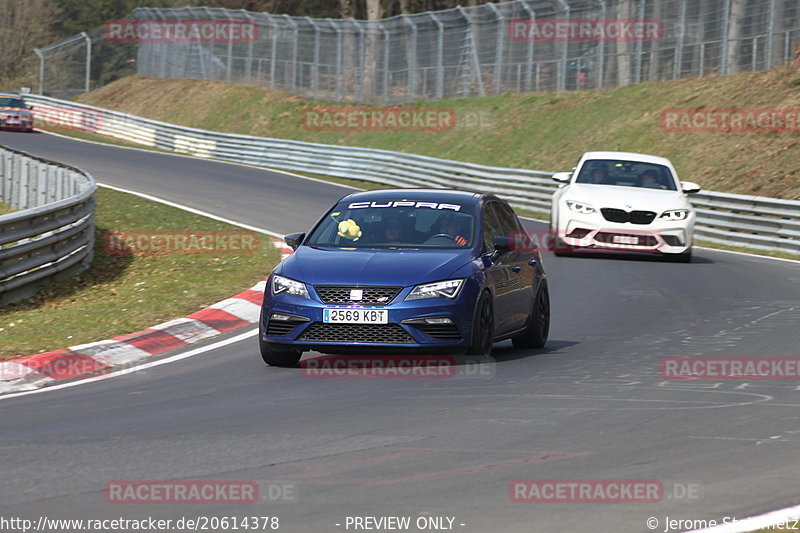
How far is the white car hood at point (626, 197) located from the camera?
64.3ft

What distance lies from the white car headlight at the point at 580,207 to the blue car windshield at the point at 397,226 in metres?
8.92

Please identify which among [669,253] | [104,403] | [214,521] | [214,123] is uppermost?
[214,521]

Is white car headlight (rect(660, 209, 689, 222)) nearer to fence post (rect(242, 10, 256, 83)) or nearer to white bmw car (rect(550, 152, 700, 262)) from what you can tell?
white bmw car (rect(550, 152, 700, 262))

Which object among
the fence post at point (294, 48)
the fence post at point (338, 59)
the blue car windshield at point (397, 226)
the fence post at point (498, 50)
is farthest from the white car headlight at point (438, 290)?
the fence post at point (294, 48)

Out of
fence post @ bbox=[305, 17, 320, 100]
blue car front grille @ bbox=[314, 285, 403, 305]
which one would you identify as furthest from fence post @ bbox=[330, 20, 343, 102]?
blue car front grille @ bbox=[314, 285, 403, 305]

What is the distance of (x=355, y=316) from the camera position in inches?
375

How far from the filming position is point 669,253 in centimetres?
1975

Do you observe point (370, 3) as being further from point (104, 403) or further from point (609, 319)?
point (104, 403)

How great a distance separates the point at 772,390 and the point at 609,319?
451 centimetres

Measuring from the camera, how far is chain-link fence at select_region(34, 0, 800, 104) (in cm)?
3619

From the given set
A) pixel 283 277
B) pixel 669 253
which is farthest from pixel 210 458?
pixel 669 253

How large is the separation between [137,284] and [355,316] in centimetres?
728

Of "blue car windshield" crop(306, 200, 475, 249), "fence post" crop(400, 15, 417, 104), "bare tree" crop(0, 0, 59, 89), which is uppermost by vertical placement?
"blue car windshield" crop(306, 200, 475, 249)

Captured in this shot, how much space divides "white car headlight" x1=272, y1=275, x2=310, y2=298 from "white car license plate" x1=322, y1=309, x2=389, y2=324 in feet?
0.82
